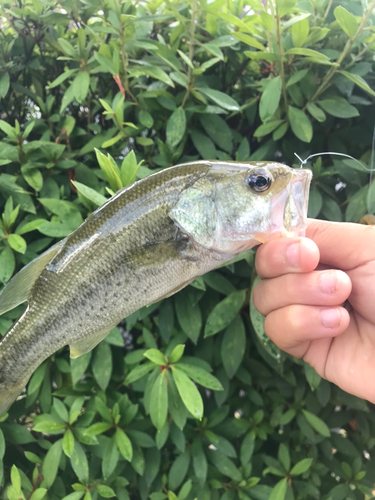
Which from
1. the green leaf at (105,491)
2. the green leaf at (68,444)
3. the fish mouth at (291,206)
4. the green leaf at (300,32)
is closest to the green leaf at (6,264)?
the green leaf at (68,444)

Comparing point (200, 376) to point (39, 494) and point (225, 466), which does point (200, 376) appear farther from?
point (39, 494)

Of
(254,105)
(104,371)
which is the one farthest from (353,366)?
(254,105)

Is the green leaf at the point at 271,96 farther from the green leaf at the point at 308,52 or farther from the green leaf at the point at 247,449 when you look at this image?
the green leaf at the point at 247,449

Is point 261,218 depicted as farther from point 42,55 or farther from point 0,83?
point 42,55

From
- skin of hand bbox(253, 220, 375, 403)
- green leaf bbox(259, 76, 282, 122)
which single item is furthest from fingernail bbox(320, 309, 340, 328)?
green leaf bbox(259, 76, 282, 122)

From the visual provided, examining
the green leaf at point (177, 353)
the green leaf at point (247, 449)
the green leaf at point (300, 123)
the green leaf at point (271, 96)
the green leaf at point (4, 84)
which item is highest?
the green leaf at point (4, 84)

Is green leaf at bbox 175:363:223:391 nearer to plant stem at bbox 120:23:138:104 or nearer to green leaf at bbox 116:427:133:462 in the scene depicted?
green leaf at bbox 116:427:133:462
